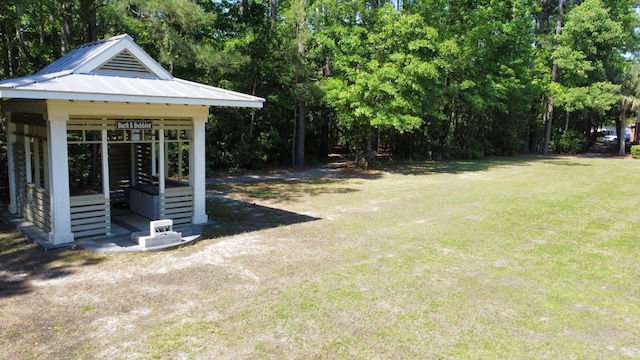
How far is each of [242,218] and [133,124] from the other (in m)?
3.08

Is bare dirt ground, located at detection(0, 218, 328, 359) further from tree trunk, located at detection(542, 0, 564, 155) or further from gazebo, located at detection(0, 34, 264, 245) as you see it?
tree trunk, located at detection(542, 0, 564, 155)

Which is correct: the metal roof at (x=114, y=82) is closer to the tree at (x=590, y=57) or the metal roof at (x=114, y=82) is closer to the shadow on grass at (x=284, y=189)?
the shadow on grass at (x=284, y=189)

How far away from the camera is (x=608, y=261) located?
7.29 meters

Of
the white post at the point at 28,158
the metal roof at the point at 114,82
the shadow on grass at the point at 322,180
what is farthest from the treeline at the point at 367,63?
the metal roof at the point at 114,82

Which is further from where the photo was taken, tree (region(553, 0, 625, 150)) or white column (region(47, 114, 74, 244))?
tree (region(553, 0, 625, 150))

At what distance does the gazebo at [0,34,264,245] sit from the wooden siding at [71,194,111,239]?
0.02 meters

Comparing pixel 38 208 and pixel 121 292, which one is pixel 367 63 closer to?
pixel 38 208

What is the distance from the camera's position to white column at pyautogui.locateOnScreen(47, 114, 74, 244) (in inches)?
290

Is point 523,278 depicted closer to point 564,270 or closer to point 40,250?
point 564,270

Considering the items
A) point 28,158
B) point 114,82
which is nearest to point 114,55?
point 114,82

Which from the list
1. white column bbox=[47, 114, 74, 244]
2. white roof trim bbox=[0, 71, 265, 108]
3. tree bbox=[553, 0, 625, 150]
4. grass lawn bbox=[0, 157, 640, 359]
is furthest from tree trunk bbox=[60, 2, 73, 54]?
tree bbox=[553, 0, 625, 150]

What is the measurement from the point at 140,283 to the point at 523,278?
5.17 meters

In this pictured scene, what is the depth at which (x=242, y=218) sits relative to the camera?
10.1 m

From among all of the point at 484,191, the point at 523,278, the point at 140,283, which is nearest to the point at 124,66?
the point at 140,283
